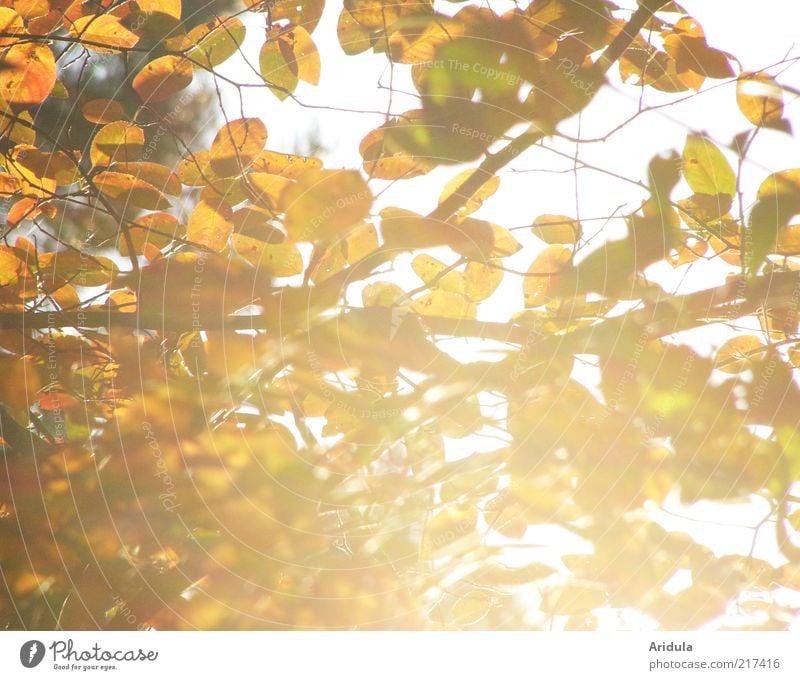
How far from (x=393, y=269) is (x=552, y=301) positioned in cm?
12

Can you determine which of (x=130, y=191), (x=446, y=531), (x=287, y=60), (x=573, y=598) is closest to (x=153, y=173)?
(x=130, y=191)

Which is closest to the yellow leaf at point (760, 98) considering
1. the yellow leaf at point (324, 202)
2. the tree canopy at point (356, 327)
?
the tree canopy at point (356, 327)

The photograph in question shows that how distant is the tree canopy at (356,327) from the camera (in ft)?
1.18

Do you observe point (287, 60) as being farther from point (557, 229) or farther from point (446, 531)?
point (446, 531)

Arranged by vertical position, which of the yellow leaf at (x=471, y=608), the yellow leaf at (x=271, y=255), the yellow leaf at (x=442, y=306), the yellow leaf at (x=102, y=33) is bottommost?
the yellow leaf at (x=471, y=608)

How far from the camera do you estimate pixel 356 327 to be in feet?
1.22

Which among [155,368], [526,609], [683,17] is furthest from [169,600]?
[683,17]

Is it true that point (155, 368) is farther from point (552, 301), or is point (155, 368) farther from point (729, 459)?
point (729, 459)

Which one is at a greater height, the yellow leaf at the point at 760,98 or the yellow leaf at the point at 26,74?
the yellow leaf at the point at 26,74

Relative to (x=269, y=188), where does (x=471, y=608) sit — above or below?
below

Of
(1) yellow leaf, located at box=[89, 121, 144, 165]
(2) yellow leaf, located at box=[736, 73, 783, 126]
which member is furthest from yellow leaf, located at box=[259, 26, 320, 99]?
(2) yellow leaf, located at box=[736, 73, 783, 126]

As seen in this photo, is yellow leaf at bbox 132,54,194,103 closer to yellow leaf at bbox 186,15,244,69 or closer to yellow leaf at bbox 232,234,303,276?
yellow leaf at bbox 186,15,244,69

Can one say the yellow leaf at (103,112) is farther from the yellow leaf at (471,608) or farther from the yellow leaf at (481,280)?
the yellow leaf at (471,608)

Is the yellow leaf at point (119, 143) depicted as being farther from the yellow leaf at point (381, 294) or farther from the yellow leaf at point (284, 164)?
the yellow leaf at point (381, 294)
